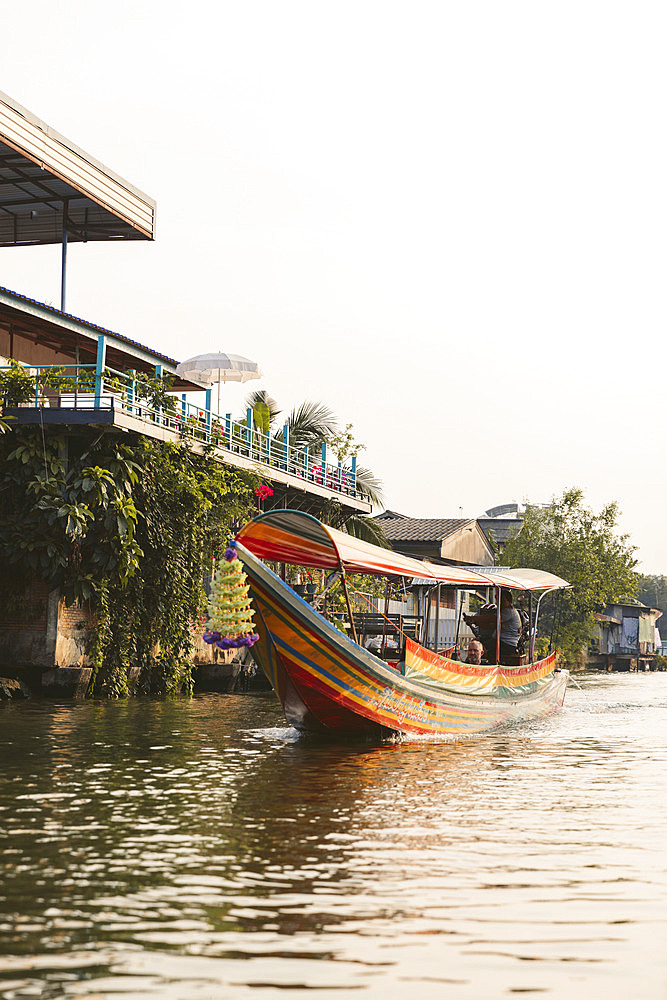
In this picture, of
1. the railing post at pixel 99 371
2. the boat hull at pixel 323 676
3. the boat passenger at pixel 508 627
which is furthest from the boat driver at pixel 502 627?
the railing post at pixel 99 371

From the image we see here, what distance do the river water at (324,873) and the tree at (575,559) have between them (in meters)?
38.6

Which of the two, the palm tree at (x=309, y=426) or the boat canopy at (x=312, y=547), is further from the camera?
the palm tree at (x=309, y=426)

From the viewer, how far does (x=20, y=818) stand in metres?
7.65

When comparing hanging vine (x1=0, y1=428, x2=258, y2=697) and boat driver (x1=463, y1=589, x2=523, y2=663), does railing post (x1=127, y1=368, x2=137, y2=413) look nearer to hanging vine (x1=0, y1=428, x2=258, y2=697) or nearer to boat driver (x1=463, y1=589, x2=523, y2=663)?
hanging vine (x1=0, y1=428, x2=258, y2=697)

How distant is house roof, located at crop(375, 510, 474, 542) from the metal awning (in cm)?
1871

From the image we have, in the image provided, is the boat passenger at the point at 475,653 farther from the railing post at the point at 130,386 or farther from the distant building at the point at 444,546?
the distant building at the point at 444,546

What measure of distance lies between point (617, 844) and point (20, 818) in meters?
4.15

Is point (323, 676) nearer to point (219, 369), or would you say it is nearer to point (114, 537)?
point (114, 537)

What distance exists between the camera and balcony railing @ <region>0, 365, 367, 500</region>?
680 inches

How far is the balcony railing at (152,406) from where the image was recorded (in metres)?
17.3

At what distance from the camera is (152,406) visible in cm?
1888

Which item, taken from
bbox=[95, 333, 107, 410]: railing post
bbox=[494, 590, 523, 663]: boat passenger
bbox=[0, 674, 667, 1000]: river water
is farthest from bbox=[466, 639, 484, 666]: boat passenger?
bbox=[95, 333, 107, 410]: railing post

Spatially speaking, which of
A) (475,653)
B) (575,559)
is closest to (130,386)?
(475,653)

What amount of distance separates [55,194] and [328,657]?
14.9 metres
